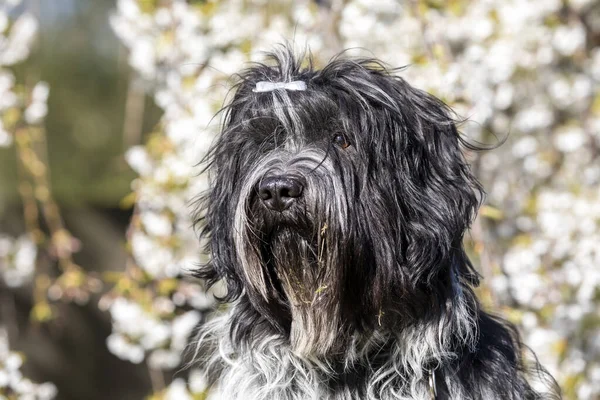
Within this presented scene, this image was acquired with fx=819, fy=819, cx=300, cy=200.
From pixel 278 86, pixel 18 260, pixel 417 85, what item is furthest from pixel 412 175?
pixel 18 260

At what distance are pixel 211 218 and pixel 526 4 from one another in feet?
7.52

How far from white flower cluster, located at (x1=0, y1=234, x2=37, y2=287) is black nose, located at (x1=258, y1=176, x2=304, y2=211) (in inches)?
123

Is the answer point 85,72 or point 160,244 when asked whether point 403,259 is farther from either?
point 85,72

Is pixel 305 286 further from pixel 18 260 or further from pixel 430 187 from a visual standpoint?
pixel 18 260

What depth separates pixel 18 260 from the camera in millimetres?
5020

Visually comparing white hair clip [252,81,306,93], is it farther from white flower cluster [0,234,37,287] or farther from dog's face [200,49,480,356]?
white flower cluster [0,234,37,287]

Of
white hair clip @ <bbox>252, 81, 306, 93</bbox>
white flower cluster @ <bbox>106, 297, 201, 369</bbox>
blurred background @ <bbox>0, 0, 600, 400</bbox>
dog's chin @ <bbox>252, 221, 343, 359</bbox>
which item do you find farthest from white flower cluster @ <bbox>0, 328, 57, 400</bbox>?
white hair clip @ <bbox>252, 81, 306, 93</bbox>

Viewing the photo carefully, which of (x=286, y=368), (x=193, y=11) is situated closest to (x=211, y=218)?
(x=286, y=368)

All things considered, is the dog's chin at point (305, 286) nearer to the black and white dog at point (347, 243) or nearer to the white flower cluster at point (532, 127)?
the black and white dog at point (347, 243)

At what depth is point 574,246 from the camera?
429 cm

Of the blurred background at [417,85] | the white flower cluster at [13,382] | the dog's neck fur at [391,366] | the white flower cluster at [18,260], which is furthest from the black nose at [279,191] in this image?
the white flower cluster at [18,260]

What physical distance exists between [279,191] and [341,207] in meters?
0.19

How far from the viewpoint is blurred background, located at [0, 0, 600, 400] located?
397cm

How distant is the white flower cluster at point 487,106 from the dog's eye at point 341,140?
1220 mm
